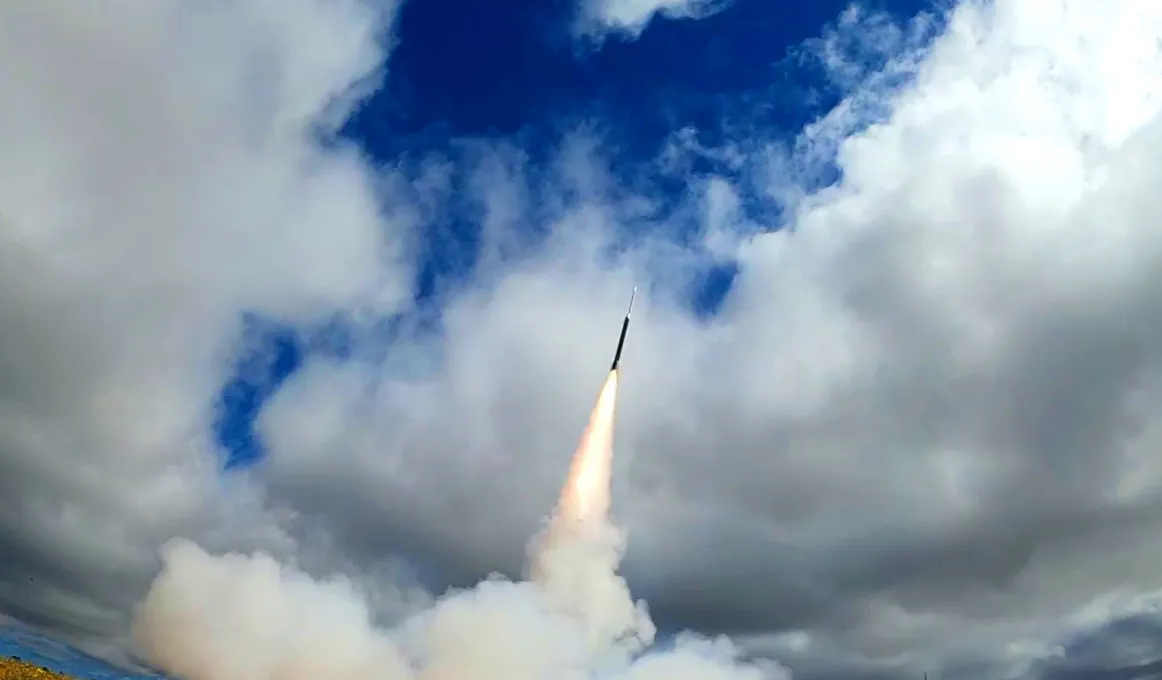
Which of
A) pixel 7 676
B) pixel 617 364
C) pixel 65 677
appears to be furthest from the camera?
pixel 617 364

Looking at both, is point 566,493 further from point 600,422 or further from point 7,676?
point 7,676

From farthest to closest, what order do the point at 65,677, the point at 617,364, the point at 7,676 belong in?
the point at 617,364 < the point at 65,677 < the point at 7,676

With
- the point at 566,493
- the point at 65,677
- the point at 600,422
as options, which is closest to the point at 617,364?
the point at 600,422

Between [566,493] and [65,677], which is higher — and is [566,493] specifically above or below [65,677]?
above

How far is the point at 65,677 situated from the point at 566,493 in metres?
52.5

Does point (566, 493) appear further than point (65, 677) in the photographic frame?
Yes

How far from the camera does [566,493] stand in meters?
105

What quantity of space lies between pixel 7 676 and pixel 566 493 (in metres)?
57.2

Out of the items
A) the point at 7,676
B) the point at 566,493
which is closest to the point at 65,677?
the point at 7,676

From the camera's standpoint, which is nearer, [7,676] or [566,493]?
[7,676]

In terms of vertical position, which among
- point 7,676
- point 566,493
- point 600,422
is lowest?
point 7,676

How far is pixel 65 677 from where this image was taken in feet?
229

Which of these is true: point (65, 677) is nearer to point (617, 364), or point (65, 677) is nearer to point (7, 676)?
point (7, 676)

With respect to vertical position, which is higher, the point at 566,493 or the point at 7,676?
the point at 566,493
